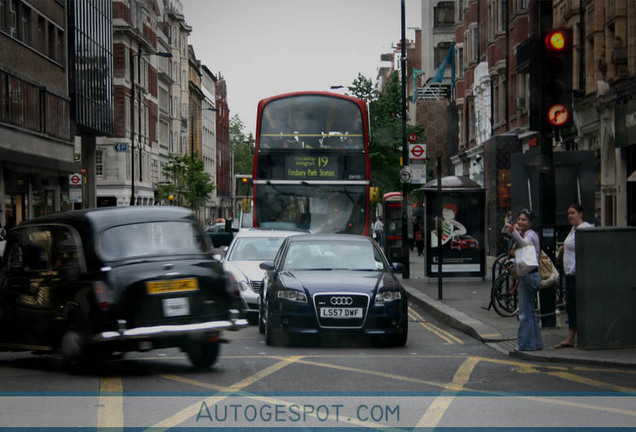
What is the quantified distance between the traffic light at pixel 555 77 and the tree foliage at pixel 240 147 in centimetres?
15278

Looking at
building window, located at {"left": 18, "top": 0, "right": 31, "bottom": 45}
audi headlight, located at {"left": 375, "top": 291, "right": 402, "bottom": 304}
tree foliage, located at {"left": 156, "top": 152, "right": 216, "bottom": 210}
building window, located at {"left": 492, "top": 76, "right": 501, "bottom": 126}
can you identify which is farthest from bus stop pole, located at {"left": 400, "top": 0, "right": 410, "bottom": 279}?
tree foliage, located at {"left": 156, "top": 152, "right": 216, "bottom": 210}

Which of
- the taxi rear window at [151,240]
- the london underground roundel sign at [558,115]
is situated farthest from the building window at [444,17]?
the taxi rear window at [151,240]

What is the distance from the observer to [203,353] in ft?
35.2

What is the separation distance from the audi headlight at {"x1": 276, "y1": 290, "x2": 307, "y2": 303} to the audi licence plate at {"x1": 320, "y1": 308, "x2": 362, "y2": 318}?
0.29 meters

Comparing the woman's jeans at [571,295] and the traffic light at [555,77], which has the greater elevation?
the traffic light at [555,77]

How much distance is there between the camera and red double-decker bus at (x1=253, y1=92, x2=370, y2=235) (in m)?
25.0

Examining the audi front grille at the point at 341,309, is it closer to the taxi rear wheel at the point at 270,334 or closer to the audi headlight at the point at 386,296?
the audi headlight at the point at 386,296

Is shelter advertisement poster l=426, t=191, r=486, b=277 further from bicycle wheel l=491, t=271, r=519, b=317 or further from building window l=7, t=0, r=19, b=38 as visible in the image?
building window l=7, t=0, r=19, b=38

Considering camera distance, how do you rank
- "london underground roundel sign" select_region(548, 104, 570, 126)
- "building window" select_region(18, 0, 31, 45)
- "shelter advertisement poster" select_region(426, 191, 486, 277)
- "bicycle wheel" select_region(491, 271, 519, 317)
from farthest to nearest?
"building window" select_region(18, 0, 31, 45) → "shelter advertisement poster" select_region(426, 191, 486, 277) → "bicycle wheel" select_region(491, 271, 519, 317) → "london underground roundel sign" select_region(548, 104, 570, 126)

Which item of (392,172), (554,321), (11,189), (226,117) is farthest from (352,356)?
(226,117)

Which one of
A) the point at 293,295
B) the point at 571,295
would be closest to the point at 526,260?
the point at 571,295

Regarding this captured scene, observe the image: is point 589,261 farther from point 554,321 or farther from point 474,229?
point 474,229

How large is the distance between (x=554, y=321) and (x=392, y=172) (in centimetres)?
3706

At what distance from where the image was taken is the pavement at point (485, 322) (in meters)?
11.5
